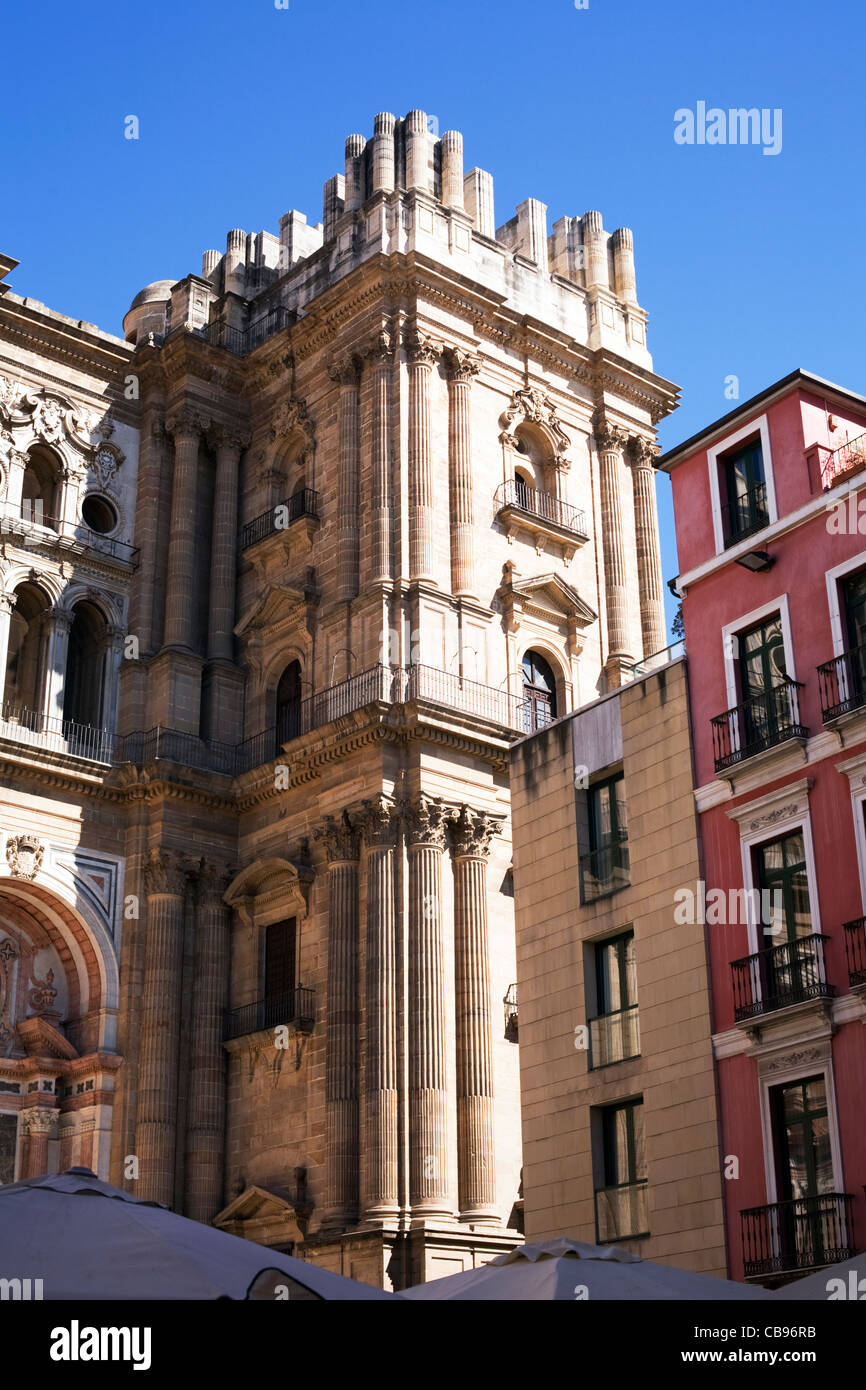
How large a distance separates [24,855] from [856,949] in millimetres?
23405

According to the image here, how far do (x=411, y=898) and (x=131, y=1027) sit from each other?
8.15m

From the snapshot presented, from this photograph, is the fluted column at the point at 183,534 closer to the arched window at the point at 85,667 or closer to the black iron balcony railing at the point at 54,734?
the arched window at the point at 85,667

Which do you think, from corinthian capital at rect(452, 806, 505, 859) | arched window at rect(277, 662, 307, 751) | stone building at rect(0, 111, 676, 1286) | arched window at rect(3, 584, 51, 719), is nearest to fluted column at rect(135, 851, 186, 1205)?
stone building at rect(0, 111, 676, 1286)

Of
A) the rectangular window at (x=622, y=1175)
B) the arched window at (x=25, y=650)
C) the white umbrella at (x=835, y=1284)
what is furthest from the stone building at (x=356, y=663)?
the white umbrella at (x=835, y=1284)

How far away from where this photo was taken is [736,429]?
1084 inches

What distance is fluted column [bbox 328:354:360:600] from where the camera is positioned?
42.4m

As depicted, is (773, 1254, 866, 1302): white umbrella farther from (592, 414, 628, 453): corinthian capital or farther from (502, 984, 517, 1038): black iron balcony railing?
(592, 414, 628, 453): corinthian capital

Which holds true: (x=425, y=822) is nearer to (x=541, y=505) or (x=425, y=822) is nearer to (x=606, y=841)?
(x=606, y=841)

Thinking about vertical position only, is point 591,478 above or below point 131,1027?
above

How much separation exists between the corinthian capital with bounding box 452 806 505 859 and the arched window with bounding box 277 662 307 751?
6266mm

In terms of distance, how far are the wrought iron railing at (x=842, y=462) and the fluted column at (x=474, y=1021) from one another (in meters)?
14.9

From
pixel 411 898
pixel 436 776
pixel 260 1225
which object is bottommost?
pixel 260 1225

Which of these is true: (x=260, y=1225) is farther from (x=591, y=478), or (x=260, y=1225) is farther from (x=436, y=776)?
(x=591, y=478)
